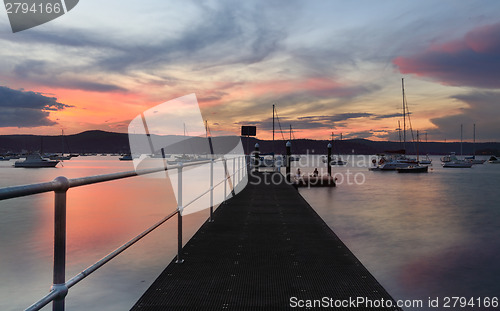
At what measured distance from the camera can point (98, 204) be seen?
25.0 metres

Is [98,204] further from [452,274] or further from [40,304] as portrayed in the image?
[40,304]

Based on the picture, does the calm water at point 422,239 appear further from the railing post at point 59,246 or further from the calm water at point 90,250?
the railing post at point 59,246

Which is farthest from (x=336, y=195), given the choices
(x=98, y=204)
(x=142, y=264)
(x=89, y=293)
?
(x=89, y=293)

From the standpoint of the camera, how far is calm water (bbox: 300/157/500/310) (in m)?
8.84

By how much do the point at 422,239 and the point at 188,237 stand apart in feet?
29.1

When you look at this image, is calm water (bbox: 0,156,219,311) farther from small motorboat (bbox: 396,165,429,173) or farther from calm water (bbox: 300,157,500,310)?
small motorboat (bbox: 396,165,429,173)

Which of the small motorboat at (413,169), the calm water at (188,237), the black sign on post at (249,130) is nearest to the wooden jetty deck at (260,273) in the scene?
the calm water at (188,237)

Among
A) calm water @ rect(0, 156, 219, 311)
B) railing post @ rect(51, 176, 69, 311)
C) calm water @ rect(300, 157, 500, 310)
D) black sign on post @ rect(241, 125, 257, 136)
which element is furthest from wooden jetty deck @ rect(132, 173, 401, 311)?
black sign on post @ rect(241, 125, 257, 136)

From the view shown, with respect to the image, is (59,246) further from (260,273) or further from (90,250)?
(90,250)

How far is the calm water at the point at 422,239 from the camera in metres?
8.84

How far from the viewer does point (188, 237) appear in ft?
45.0

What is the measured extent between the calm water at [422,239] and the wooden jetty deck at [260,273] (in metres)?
3.78

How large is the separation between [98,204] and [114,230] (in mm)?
9620

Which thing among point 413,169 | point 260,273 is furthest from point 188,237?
point 413,169
